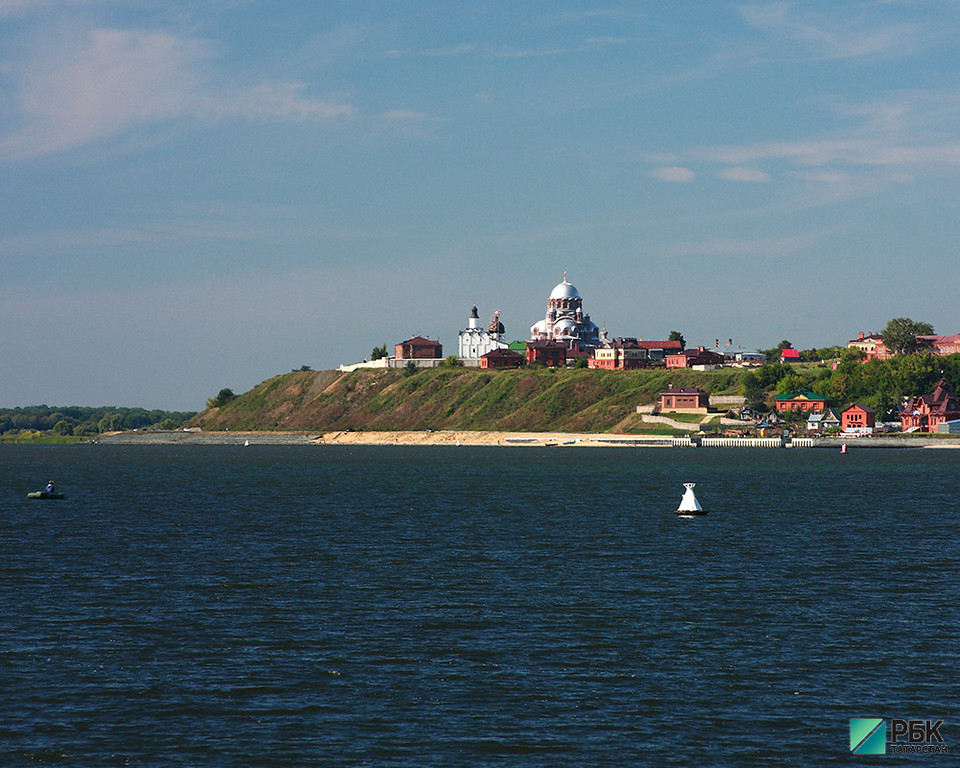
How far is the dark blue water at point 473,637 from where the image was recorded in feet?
90.9

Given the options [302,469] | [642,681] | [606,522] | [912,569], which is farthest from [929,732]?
[302,469]

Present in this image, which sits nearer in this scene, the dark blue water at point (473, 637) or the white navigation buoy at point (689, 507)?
the dark blue water at point (473, 637)

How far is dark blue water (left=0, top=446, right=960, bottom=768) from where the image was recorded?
2770 centimetres

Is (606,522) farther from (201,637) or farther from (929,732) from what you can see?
(929,732)

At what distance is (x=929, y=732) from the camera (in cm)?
2716
